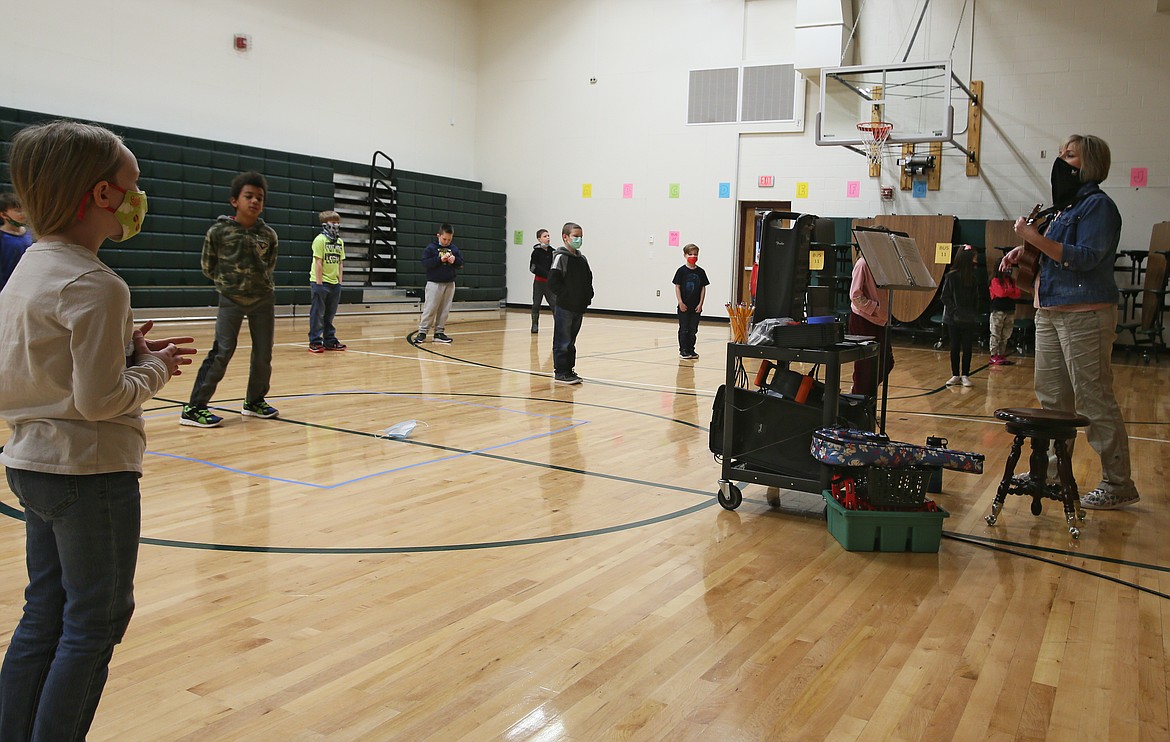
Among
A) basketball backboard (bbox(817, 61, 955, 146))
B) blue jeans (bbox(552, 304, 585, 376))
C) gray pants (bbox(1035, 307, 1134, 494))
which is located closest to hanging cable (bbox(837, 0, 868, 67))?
basketball backboard (bbox(817, 61, 955, 146))

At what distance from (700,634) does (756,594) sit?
0.47 m

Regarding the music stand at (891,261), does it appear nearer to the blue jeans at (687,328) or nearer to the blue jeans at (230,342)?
the blue jeans at (230,342)

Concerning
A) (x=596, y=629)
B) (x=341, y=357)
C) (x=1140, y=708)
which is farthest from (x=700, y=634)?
(x=341, y=357)

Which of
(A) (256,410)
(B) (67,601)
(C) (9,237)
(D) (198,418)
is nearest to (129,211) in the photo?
(B) (67,601)

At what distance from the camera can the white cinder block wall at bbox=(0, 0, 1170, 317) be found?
1394 cm

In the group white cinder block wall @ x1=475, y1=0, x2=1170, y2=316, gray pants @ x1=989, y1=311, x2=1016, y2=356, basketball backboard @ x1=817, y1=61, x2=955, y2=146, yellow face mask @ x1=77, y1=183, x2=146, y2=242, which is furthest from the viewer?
basketball backboard @ x1=817, y1=61, x2=955, y2=146

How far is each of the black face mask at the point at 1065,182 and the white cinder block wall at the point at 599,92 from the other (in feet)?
37.0

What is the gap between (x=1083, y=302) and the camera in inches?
180

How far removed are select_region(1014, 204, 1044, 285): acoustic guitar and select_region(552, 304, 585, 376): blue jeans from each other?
4.63 metres

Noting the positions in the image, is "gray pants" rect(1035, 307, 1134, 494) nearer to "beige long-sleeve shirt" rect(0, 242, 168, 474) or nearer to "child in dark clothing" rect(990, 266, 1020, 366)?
"beige long-sleeve shirt" rect(0, 242, 168, 474)

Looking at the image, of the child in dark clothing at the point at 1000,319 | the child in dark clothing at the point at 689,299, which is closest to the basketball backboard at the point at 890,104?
the child in dark clothing at the point at 1000,319

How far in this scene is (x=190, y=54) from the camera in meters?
14.5

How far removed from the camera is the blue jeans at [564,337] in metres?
8.88

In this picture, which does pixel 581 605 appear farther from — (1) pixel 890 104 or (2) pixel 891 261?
(1) pixel 890 104
